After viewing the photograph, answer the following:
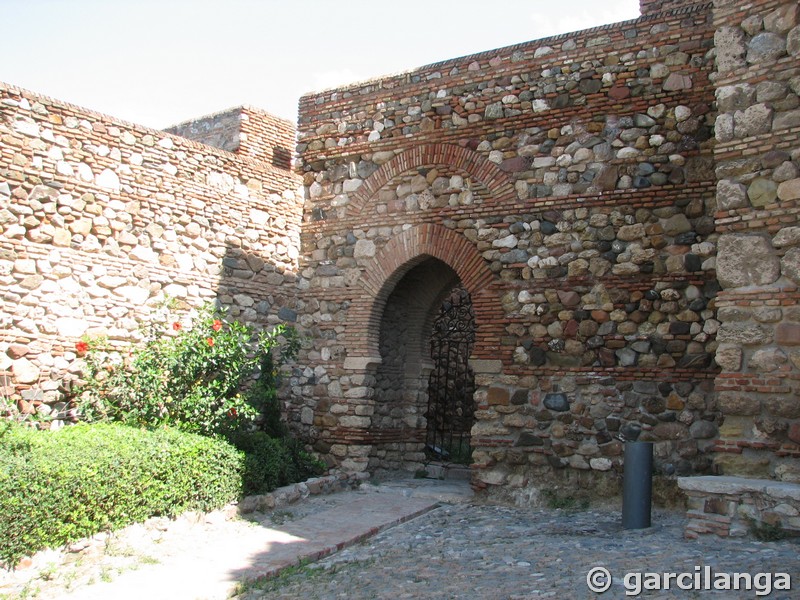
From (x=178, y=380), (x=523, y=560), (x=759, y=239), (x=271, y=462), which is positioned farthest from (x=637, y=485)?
(x=178, y=380)

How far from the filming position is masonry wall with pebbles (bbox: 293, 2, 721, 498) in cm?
759

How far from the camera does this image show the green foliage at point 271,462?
7961mm

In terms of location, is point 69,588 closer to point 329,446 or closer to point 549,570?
point 549,570

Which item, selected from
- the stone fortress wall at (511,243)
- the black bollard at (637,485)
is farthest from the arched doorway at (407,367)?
the black bollard at (637,485)

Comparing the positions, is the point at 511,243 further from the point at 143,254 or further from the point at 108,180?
the point at 108,180

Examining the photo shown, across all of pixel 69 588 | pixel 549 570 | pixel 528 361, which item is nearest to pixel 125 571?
pixel 69 588

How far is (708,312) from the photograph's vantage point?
7.41 meters

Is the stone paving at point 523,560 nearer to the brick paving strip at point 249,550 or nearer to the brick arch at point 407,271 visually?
the brick paving strip at point 249,550

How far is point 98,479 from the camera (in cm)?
625

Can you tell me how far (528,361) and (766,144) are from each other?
317 centimetres

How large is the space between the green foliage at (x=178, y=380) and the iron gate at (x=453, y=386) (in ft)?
9.28

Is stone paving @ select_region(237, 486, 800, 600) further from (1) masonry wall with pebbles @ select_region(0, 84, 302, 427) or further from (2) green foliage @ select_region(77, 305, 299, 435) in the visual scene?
(1) masonry wall with pebbles @ select_region(0, 84, 302, 427)

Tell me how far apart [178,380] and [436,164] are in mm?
3824
